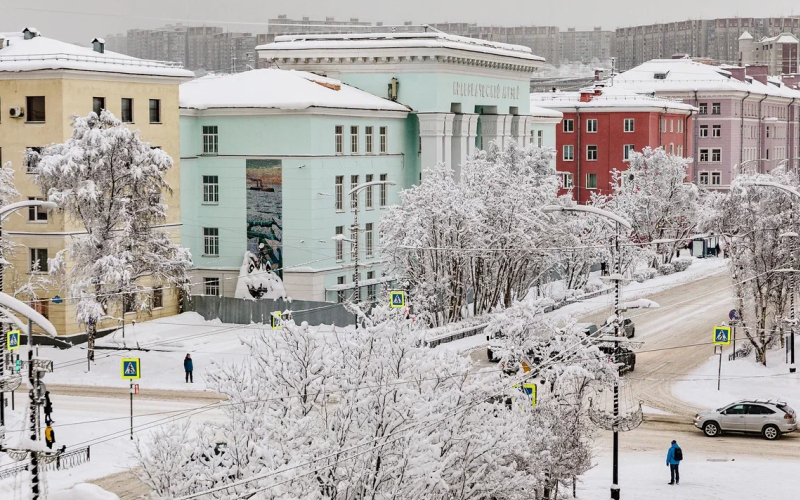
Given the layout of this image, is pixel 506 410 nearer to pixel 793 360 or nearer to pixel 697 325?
pixel 793 360

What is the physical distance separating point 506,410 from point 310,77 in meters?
43.9

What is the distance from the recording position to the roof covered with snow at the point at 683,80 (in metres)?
114

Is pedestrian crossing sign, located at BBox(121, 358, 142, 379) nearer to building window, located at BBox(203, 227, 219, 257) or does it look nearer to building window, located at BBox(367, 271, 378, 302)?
building window, located at BBox(203, 227, 219, 257)

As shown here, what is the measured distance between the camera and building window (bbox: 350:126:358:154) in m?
63.6

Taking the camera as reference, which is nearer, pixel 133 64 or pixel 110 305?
pixel 110 305

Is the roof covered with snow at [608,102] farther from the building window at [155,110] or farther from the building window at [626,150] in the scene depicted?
the building window at [155,110]

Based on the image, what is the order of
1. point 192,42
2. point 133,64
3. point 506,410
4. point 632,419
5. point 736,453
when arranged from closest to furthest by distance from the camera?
point 506,410 → point 632,419 → point 736,453 → point 133,64 → point 192,42

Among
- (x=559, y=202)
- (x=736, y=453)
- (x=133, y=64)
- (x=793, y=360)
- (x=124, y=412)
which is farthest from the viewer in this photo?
(x=559, y=202)

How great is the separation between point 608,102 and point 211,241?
1837 inches

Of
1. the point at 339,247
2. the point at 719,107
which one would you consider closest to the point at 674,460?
the point at 339,247

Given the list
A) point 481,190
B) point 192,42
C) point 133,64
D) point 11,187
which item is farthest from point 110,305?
point 192,42

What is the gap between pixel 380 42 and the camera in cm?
7012

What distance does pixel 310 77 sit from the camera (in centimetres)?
6756

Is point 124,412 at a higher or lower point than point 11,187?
lower
